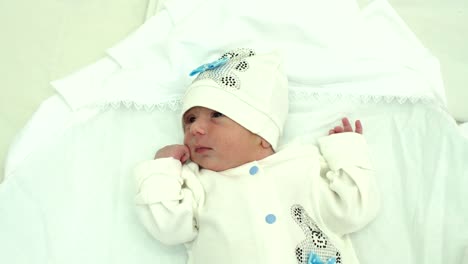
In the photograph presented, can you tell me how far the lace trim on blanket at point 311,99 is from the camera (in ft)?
4.75

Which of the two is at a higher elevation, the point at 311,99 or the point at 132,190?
the point at 311,99

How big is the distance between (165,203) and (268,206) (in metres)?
0.26

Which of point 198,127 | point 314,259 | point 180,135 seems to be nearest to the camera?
point 314,259

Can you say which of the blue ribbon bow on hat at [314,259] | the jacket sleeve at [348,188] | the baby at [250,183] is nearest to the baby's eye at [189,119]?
the baby at [250,183]

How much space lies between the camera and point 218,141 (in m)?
1.28

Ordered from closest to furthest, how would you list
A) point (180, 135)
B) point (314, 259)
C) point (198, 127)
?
point (314, 259)
point (198, 127)
point (180, 135)

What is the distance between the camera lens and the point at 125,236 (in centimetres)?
134

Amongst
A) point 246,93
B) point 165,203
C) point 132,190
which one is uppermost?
point 246,93

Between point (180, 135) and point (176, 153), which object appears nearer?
point (176, 153)

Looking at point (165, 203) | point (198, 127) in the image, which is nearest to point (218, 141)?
point (198, 127)

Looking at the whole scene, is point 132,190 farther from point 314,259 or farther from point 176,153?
point 314,259

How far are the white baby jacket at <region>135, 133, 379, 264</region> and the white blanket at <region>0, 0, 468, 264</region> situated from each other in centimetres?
11

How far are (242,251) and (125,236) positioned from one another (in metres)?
0.36

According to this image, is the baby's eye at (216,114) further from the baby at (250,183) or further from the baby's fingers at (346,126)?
the baby's fingers at (346,126)
